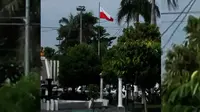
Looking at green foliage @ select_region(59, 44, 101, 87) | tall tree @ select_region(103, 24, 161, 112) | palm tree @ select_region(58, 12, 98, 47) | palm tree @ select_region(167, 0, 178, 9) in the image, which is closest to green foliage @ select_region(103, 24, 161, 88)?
tall tree @ select_region(103, 24, 161, 112)

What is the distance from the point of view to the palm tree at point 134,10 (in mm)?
22391

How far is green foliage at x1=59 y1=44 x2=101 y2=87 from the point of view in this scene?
29047 mm

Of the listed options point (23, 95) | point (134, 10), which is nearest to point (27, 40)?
point (23, 95)

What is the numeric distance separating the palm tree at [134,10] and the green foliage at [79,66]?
20.0ft

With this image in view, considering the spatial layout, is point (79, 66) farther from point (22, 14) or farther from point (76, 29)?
point (22, 14)

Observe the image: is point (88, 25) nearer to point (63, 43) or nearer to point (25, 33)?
point (63, 43)

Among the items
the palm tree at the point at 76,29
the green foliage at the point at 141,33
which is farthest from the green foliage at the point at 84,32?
the green foliage at the point at 141,33

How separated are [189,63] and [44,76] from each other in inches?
115

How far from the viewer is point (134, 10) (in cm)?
2316

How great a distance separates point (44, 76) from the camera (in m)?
9.33

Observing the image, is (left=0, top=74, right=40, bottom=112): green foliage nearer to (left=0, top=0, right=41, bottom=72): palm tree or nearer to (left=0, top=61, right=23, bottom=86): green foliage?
(left=0, top=61, right=23, bottom=86): green foliage

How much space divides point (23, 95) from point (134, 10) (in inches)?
606

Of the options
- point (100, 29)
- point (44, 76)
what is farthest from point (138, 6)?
point (100, 29)

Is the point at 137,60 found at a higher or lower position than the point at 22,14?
lower
